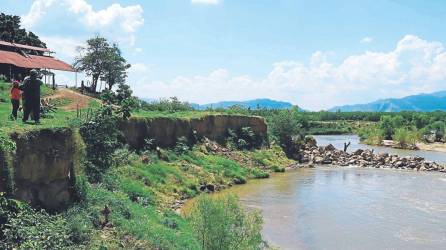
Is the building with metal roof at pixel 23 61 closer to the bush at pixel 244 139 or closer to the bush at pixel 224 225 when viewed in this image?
the bush at pixel 244 139

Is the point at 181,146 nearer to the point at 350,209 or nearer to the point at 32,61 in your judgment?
the point at 350,209

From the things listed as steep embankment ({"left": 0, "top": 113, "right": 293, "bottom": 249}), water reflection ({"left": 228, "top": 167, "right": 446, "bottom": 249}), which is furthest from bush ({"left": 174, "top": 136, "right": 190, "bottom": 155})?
water reflection ({"left": 228, "top": 167, "right": 446, "bottom": 249})

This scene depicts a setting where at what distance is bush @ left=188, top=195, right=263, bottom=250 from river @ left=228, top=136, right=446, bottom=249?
557 cm

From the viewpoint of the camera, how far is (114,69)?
54.1 meters

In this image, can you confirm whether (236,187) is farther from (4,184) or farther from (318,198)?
(4,184)

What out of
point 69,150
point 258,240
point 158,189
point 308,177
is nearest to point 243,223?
point 258,240

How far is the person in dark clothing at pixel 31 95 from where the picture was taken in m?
16.7

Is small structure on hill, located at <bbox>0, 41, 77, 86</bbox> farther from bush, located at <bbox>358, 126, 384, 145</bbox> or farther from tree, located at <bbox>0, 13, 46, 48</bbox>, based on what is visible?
bush, located at <bbox>358, 126, 384, 145</bbox>

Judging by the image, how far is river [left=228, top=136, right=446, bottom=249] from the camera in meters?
22.1

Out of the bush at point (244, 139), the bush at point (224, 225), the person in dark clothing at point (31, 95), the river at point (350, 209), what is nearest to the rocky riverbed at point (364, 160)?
the river at point (350, 209)

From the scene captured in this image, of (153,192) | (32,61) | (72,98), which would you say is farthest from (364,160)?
(32,61)

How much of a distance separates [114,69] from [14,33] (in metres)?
11.3

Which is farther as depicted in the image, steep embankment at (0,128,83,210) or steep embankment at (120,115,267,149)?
steep embankment at (120,115,267,149)

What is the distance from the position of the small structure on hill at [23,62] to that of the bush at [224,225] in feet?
86.8
